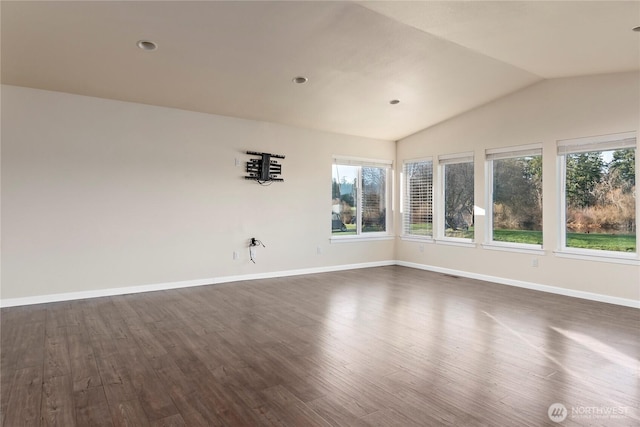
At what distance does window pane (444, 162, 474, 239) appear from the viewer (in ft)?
→ 19.9

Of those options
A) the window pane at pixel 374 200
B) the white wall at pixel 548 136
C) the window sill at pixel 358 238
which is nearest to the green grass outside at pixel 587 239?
the white wall at pixel 548 136

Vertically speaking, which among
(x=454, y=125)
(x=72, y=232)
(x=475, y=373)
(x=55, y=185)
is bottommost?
(x=475, y=373)

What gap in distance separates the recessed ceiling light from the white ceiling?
7cm

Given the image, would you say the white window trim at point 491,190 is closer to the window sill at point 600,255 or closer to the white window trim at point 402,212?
the window sill at point 600,255

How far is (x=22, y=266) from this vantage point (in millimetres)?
4176

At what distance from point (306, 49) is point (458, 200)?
3909mm

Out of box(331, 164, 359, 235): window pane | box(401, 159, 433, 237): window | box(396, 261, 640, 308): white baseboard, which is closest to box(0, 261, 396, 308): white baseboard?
box(331, 164, 359, 235): window pane

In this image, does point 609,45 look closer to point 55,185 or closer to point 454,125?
point 454,125

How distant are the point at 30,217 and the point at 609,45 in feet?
A: 21.5

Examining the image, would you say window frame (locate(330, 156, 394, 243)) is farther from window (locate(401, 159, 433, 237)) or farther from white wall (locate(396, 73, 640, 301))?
white wall (locate(396, 73, 640, 301))

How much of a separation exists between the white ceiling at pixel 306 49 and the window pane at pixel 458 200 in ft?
4.49

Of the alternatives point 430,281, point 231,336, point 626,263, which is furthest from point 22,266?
point 626,263

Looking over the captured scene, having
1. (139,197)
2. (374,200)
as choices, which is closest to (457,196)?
(374,200)

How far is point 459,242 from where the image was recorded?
6.15 metres
